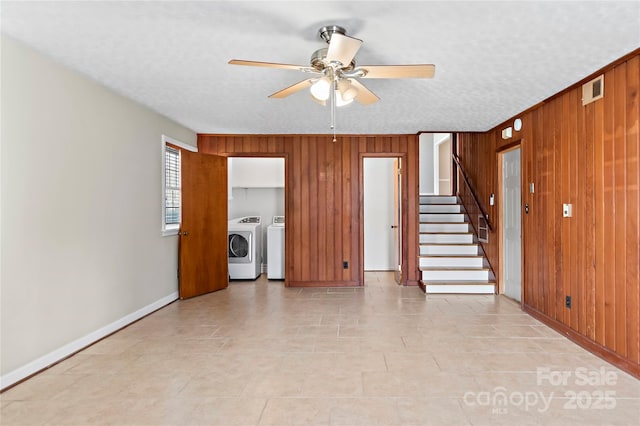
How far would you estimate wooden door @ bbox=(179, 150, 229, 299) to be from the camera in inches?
195

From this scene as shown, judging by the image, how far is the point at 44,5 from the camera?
2.10 metres

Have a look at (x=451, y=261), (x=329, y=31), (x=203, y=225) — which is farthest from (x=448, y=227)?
(x=329, y=31)

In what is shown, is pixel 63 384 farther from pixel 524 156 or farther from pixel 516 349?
pixel 524 156

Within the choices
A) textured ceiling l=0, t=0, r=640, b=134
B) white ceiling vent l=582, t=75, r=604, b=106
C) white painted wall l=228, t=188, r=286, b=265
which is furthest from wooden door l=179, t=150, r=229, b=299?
white ceiling vent l=582, t=75, r=604, b=106

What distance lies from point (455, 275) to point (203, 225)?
12.5 ft

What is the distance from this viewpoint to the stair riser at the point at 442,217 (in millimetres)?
6711

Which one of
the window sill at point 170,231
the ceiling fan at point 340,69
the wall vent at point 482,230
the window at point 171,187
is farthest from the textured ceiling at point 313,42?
the wall vent at point 482,230

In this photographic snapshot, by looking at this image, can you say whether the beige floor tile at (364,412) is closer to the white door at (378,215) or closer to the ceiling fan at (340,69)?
the ceiling fan at (340,69)

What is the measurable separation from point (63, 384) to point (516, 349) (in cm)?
356

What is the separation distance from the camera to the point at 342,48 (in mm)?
2131

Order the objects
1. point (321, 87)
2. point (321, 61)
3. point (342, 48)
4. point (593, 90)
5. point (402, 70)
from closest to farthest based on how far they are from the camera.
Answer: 1. point (342, 48)
2. point (402, 70)
3. point (321, 61)
4. point (321, 87)
5. point (593, 90)

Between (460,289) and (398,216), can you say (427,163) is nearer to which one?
(398,216)

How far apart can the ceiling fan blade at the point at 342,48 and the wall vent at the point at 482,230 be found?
4241 millimetres

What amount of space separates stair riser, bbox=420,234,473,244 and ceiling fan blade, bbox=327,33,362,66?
442 centimetres
